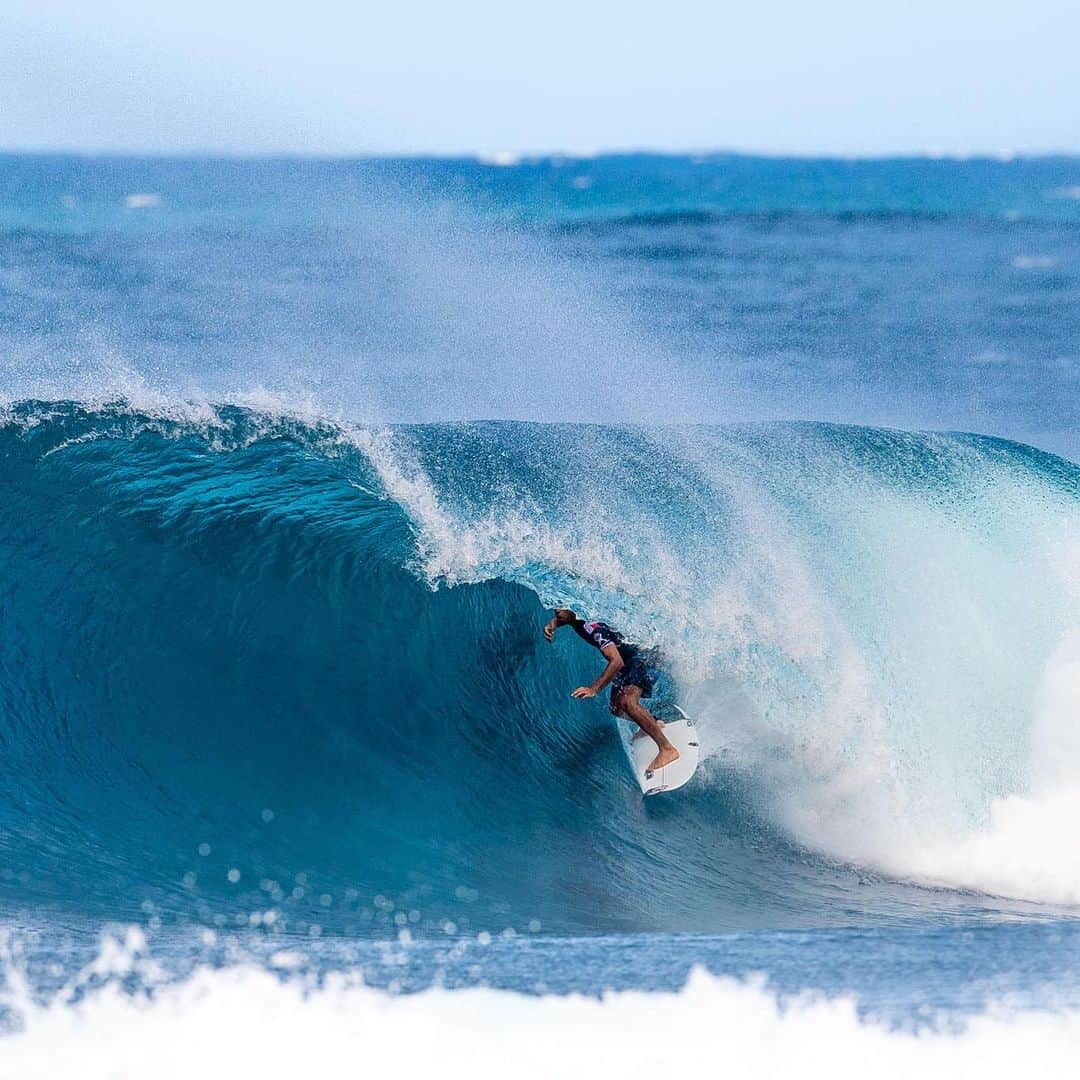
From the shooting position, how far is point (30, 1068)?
4141 millimetres

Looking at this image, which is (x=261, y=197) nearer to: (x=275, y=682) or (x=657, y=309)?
(x=657, y=309)

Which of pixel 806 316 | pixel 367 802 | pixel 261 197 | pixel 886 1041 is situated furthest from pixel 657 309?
pixel 886 1041

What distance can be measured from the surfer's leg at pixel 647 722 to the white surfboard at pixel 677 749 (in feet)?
0.16

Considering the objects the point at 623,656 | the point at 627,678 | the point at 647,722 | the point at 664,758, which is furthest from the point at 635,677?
the point at 664,758

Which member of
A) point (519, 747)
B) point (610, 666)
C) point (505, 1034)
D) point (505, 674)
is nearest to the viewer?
point (505, 1034)

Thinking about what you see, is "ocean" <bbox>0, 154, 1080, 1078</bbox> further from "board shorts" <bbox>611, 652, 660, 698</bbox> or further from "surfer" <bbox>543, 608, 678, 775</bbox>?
"board shorts" <bbox>611, 652, 660, 698</bbox>

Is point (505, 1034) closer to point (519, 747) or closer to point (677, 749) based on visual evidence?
point (677, 749)

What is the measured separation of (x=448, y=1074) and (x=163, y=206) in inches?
1892

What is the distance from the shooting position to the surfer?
767 centimetres

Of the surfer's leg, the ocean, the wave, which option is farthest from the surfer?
the wave

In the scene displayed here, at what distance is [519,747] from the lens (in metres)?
8.36

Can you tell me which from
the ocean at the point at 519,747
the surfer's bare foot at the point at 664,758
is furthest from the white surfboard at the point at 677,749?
the ocean at the point at 519,747

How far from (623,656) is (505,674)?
1.49m

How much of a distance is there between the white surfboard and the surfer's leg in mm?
48
